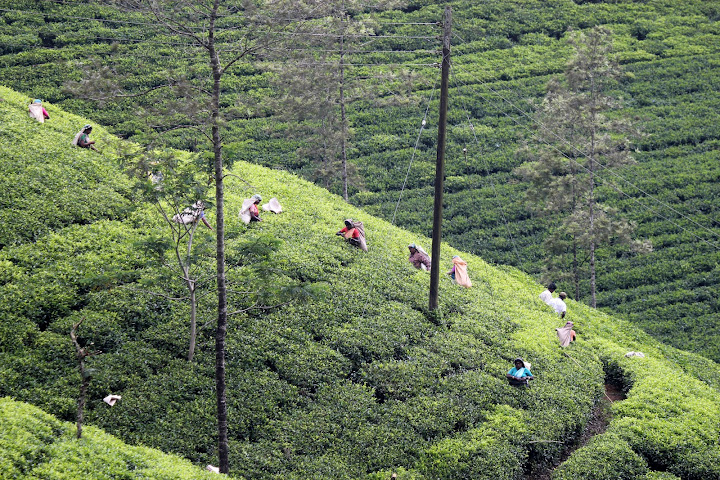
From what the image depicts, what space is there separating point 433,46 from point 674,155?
64.0 feet

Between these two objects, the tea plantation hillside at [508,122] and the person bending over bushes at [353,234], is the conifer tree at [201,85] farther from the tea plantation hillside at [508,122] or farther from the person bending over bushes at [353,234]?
the tea plantation hillside at [508,122]

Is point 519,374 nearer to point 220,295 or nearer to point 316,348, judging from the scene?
point 316,348

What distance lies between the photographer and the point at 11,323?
1352cm

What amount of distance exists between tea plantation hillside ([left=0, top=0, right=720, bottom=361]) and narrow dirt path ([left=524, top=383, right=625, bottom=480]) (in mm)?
10862

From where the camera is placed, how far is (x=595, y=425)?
17.0 metres

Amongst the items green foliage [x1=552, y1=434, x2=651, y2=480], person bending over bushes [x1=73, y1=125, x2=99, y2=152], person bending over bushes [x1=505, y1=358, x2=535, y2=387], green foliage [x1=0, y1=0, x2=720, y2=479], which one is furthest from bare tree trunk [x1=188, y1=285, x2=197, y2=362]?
person bending over bushes [x1=73, y1=125, x2=99, y2=152]

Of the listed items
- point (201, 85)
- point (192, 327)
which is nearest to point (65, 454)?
point (192, 327)

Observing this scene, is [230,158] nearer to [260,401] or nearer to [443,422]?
[260,401]

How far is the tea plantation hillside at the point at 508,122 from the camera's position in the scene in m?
31.8

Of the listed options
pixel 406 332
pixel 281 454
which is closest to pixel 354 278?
pixel 406 332

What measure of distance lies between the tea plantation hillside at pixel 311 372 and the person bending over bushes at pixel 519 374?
0.23 meters

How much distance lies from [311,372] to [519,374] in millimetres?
5622

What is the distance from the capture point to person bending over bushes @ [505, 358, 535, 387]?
A: 1633cm

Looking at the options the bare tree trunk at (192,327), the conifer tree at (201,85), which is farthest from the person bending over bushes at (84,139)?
the conifer tree at (201,85)
